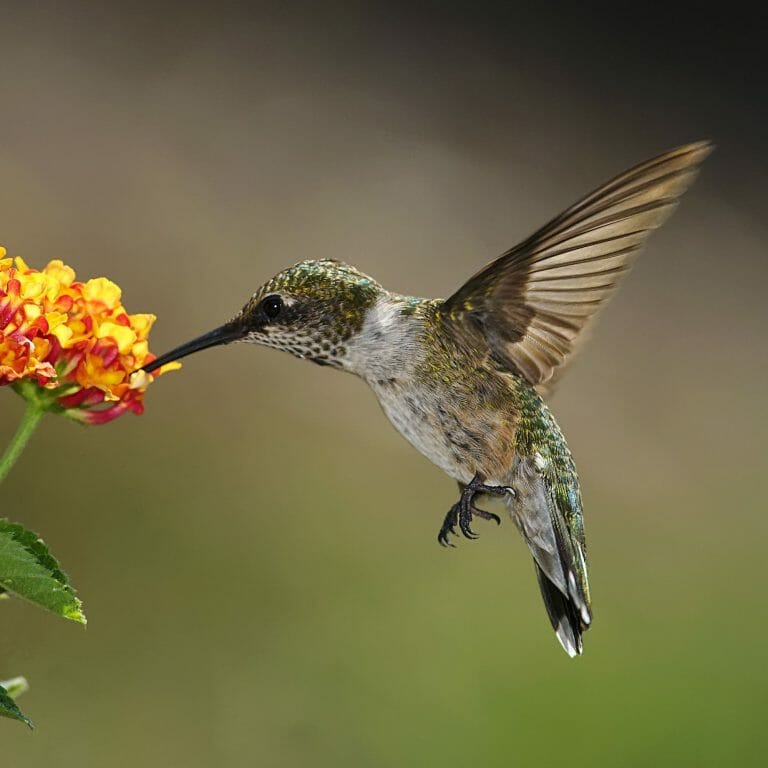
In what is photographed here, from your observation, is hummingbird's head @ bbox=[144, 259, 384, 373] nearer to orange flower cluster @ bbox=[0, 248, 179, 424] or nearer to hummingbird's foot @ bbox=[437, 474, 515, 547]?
orange flower cluster @ bbox=[0, 248, 179, 424]

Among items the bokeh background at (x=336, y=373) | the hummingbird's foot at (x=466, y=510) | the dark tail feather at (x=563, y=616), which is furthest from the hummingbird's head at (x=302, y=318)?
the bokeh background at (x=336, y=373)

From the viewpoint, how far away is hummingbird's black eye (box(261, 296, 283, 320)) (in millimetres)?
1313

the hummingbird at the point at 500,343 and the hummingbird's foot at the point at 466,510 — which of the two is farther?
the hummingbird's foot at the point at 466,510

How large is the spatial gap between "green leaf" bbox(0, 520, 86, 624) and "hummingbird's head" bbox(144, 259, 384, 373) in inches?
11.6

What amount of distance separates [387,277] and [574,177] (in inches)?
55.6

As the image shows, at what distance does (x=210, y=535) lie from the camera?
3.82m

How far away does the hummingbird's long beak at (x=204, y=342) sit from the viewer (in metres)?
1.27

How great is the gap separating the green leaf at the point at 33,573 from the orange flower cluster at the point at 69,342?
18cm

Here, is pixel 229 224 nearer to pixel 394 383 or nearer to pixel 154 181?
pixel 154 181

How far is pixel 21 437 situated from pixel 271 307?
310 millimetres

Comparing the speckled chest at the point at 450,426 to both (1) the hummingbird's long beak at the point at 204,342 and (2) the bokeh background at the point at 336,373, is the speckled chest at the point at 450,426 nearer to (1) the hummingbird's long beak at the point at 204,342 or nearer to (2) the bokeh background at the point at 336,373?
(1) the hummingbird's long beak at the point at 204,342

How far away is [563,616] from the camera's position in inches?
60.8

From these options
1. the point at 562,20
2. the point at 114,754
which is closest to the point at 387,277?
the point at 562,20

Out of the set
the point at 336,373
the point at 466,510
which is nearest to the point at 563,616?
the point at 466,510
